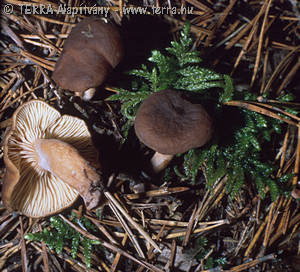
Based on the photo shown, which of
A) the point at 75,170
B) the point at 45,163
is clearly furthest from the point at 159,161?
the point at 45,163

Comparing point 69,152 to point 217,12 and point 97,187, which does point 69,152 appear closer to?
point 97,187

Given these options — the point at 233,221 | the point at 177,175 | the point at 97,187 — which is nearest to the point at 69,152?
the point at 97,187

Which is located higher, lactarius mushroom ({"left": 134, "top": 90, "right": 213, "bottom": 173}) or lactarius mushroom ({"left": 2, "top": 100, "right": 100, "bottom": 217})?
lactarius mushroom ({"left": 134, "top": 90, "right": 213, "bottom": 173})

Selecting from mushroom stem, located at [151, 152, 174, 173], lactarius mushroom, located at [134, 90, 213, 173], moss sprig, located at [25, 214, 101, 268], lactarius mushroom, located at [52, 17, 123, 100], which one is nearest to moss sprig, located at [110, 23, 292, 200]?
mushroom stem, located at [151, 152, 174, 173]

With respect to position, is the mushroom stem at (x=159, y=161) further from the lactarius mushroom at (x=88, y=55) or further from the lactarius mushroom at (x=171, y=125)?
the lactarius mushroom at (x=88, y=55)

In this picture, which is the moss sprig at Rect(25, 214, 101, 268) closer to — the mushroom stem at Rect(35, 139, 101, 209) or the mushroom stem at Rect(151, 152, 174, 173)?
the mushroom stem at Rect(35, 139, 101, 209)

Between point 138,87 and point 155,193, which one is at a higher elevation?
point 138,87

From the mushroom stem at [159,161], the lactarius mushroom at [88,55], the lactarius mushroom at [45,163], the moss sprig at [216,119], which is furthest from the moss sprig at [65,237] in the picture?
the lactarius mushroom at [88,55]
